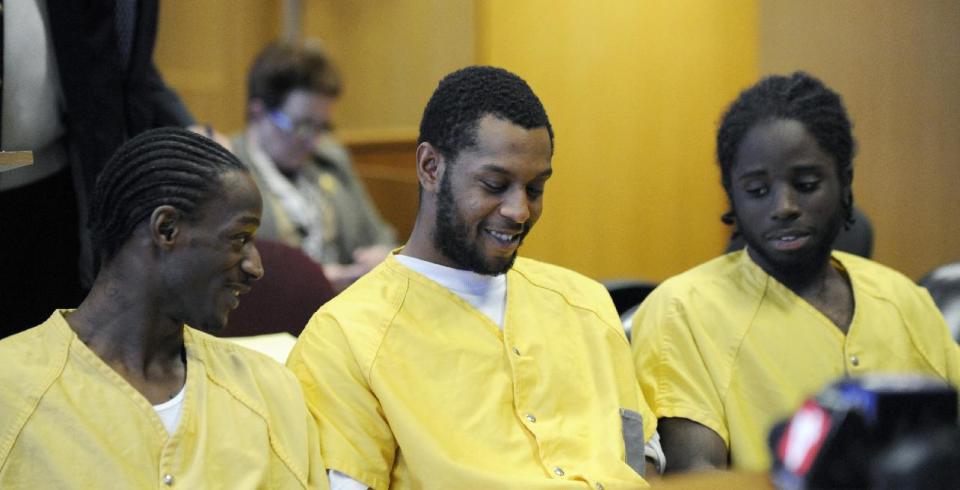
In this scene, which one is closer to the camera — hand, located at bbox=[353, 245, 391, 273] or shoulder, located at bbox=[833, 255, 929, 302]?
shoulder, located at bbox=[833, 255, 929, 302]

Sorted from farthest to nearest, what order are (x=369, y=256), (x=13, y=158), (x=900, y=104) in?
(x=369, y=256) < (x=900, y=104) < (x=13, y=158)

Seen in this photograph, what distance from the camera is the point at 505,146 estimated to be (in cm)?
210

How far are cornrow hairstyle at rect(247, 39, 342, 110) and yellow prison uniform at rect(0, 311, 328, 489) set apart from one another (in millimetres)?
2665

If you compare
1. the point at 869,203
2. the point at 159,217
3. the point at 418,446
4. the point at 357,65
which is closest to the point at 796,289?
the point at 418,446

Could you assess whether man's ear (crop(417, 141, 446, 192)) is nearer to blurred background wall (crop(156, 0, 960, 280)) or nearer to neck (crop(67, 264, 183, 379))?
neck (crop(67, 264, 183, 379))

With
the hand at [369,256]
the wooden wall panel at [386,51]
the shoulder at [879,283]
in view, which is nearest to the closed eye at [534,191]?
the shoulder at [879,283]

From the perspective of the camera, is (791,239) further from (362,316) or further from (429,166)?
(362,316)

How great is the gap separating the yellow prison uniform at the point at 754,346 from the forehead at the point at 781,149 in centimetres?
20

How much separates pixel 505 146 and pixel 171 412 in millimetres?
698

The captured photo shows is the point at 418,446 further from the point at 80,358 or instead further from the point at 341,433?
the point at 80,358

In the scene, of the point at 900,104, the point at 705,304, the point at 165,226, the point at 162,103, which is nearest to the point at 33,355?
the point at 165,226

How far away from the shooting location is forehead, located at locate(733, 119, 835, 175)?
92.7 inches

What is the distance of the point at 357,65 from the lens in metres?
6.05

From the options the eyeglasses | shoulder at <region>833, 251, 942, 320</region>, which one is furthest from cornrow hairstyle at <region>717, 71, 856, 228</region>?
the eyeglasses
